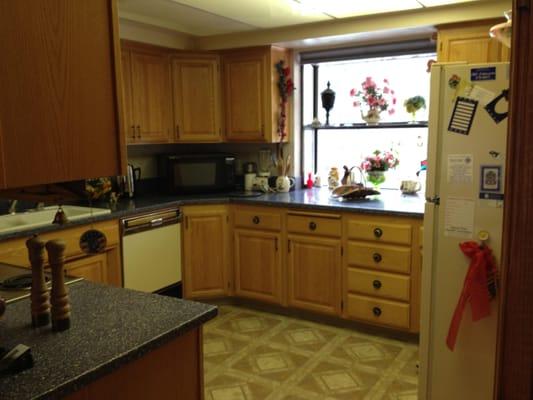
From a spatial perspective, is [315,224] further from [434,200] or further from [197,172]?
[434,200]

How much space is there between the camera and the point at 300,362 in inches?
120

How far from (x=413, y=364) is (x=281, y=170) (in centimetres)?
201

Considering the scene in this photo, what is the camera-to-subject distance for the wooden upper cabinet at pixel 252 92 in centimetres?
402

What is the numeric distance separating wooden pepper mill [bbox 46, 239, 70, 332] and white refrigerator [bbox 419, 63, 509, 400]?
A: 1.65 metres

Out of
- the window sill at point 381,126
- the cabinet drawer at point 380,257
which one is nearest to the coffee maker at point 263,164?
the window sill at point 381,126

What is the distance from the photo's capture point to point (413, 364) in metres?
3.01

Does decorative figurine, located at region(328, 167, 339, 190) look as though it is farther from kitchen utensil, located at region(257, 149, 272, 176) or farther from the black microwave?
the black microwave

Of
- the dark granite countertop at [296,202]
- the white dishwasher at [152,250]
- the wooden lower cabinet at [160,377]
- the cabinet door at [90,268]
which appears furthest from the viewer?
the white dishwasher at [152,250]

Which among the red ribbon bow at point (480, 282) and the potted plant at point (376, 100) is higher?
the potted plant at point (376, 100)

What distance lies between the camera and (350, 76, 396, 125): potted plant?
3.97 meters

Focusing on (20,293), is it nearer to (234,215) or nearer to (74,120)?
(74,120)

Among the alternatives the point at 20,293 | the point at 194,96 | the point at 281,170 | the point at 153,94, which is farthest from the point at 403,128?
the point at 20,293

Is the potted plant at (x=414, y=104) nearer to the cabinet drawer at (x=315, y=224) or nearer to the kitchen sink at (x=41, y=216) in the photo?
the cabinet drawer at (x=315, y=224)

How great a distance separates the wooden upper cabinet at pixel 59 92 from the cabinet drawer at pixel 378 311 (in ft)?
8.05
